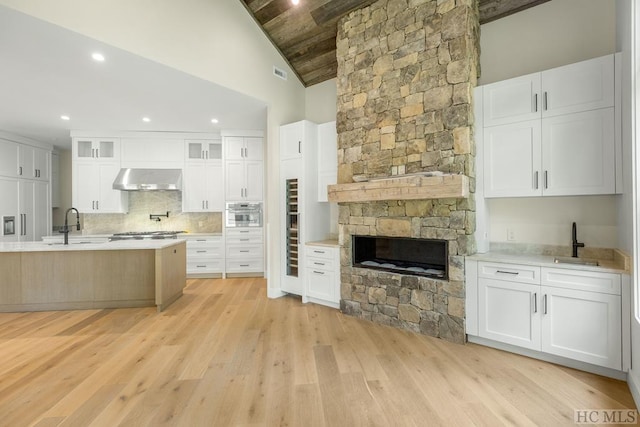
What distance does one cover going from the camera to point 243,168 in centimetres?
577

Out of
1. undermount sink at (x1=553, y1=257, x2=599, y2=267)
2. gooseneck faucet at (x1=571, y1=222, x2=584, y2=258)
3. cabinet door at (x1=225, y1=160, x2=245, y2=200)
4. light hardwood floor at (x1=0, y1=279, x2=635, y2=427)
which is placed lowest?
light hardwood floor at (x1=0, y1=279, x2=635, y2=427)

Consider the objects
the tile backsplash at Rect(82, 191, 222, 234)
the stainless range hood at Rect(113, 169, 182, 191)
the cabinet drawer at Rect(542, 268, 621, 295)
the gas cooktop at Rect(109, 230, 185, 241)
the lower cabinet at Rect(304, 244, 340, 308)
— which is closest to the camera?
the cabinet drawer at Rect(542, 268, 621, 295)

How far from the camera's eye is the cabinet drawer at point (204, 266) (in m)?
5.73

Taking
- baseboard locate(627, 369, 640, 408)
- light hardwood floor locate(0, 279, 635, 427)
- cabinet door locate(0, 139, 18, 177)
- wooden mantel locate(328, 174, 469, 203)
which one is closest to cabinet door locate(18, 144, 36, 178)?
cabinet door locate(0, 139, 18, 177)

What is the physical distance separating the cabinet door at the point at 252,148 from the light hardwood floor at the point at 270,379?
3.28 m

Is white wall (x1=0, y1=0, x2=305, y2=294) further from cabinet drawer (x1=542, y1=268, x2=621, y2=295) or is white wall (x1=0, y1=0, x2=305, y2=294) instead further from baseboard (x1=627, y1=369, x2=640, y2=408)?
baseboard (x1=627, y1=369, x2=640, y2=408)

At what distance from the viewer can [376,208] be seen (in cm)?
358

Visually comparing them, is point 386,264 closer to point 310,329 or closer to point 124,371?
point 310,329

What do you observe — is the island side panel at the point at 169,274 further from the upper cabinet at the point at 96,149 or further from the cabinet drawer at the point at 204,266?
A: the upper cabinet at the point at 96,149

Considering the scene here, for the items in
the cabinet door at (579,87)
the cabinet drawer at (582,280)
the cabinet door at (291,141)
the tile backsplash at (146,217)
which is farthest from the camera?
the tile backsplash at (146,217)

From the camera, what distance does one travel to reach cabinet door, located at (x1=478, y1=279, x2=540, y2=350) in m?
2.58

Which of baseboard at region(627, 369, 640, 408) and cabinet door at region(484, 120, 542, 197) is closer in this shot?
baseboard at region(627, 369, 640, 408)

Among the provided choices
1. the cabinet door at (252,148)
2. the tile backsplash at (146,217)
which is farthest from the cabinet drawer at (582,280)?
the tile backsplash at (146,217)

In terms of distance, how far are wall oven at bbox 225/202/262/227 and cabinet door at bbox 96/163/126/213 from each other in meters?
2.19
